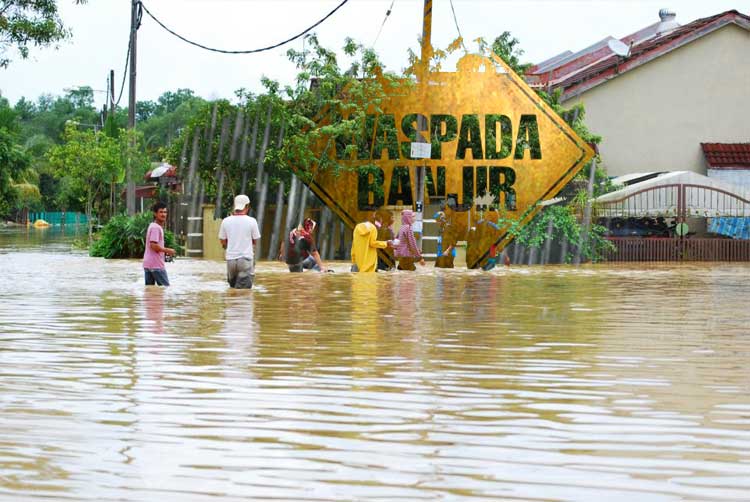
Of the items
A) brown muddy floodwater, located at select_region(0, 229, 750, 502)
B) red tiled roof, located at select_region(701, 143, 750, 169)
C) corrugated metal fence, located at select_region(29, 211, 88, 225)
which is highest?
red tiled roof, located at select_region(701, 143, 750, 169)

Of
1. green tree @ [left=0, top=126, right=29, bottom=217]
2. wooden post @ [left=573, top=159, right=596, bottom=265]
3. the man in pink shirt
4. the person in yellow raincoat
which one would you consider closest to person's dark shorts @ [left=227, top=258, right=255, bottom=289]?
the man in pink shirt

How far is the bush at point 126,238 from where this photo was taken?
122 feet

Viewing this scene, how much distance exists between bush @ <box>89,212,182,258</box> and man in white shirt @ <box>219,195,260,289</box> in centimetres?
1654

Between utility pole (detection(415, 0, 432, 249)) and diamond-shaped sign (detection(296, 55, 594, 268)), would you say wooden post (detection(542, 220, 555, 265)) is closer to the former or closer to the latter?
diamond-shaped sign (detection(296, 55, 594, 268))

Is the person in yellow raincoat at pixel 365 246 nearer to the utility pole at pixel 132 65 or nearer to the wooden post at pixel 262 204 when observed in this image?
the wooden post at pixel 262 204

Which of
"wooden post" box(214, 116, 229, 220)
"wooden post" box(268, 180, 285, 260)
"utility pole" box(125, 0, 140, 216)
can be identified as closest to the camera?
"wooden post" box(214, 116, 229, 220)

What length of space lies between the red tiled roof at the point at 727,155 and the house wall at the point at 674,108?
42 cm

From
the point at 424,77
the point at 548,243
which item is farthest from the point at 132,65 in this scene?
the point at 548,243

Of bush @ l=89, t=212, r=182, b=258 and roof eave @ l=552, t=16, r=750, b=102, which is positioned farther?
roof eave @ l=552, t=16, r=750, b=102

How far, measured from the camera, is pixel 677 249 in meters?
38.0

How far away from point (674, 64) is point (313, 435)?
127 feet

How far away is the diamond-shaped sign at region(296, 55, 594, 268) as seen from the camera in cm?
3203

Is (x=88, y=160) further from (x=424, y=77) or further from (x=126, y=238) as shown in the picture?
(x=424, y=77)

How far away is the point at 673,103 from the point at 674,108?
17 centimetres
